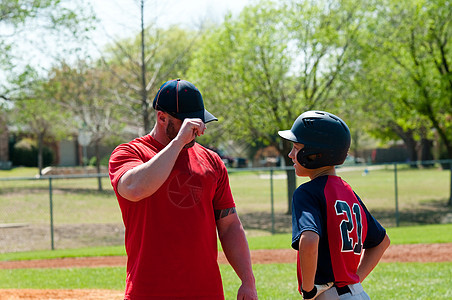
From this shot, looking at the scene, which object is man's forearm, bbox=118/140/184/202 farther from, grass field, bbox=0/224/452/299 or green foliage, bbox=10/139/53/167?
green foliage, bbox=10/139/53/167

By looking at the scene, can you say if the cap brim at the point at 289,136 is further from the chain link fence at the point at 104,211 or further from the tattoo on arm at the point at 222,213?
the chain link fence at the point at 104,211

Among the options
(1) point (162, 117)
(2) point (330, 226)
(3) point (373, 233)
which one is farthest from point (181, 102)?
(3) point (373, 233)

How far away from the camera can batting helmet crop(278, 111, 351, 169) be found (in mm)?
2855

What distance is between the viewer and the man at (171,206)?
2615 millimetres

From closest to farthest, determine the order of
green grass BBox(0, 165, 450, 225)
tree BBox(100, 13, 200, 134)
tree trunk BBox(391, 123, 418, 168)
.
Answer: tree BBox(100, 13, 200, 134) < green grass BBox(0, 165, 450, 225) < tree trunk BBox(391, 123, 418, 168)

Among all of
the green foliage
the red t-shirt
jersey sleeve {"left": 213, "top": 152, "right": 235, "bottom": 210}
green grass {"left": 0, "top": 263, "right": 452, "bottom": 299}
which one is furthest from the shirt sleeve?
the green foliage

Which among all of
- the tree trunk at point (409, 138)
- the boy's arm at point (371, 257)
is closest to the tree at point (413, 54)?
the boy's arm at point (371, 257)

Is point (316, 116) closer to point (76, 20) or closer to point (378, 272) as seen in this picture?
point (378, 272)

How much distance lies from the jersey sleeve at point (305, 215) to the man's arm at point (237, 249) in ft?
1.45

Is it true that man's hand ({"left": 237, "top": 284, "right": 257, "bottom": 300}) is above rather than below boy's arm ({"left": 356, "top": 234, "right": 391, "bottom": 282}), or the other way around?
below

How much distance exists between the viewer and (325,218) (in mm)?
2699

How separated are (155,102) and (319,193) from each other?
1.02 meters

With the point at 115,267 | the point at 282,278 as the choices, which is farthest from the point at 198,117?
the point at 115,267

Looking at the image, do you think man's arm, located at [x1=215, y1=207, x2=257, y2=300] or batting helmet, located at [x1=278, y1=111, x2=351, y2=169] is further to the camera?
man's arm, located at [x1=215, y1=207, x2=257, y2=300]
